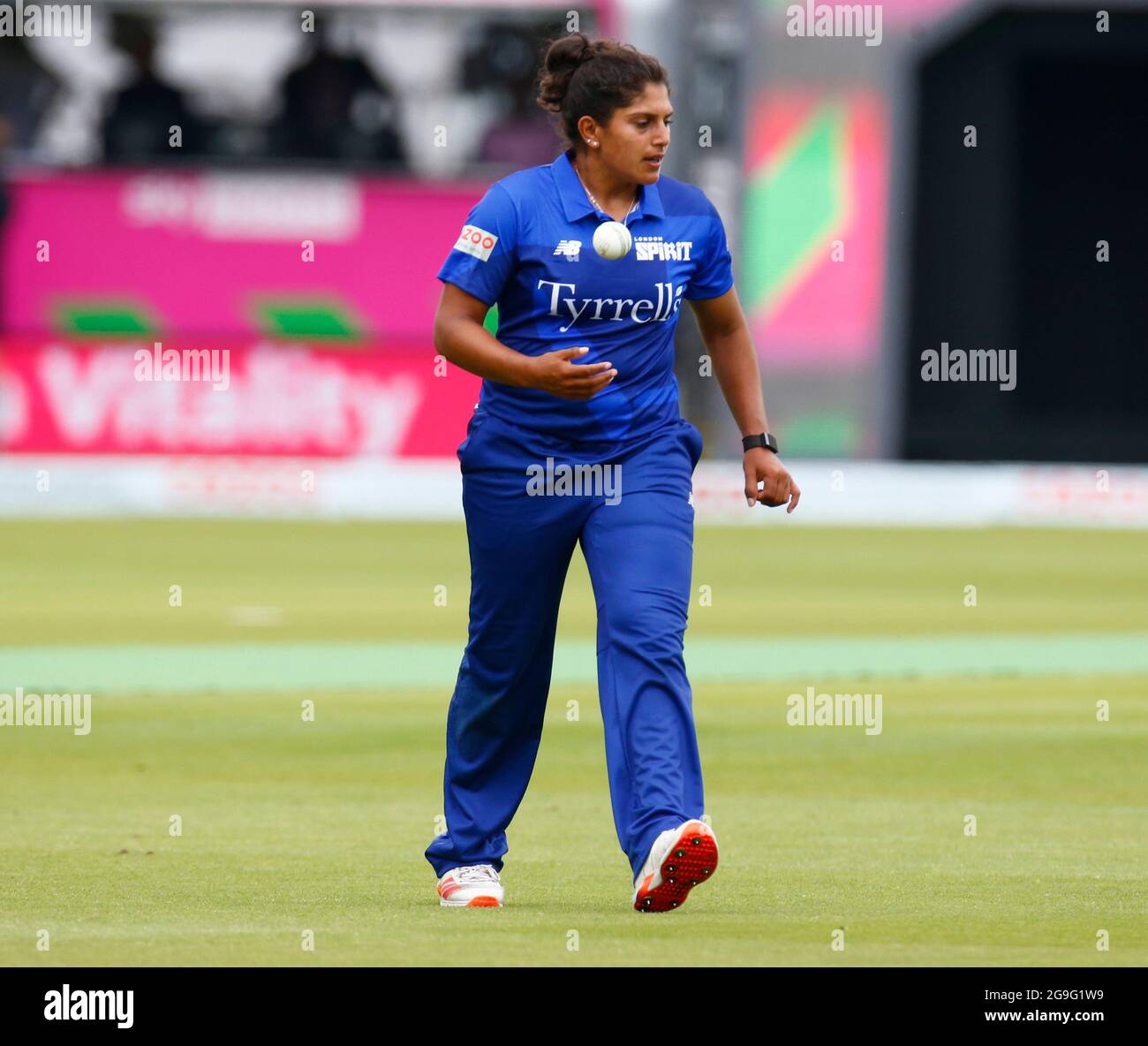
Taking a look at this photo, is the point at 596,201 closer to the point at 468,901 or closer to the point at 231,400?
the point at 468,901

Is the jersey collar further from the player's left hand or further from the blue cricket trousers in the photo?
the player's left hand

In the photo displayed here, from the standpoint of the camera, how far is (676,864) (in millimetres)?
6586

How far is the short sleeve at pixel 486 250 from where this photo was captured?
691 cm

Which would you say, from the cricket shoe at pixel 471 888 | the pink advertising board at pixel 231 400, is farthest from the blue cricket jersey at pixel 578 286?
the pink advertising board at pixel 231 400

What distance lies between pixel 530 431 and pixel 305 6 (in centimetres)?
2188

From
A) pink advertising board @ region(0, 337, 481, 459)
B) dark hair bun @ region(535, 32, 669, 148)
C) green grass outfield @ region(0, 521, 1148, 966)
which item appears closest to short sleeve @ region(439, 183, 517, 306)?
dark hair bun @ region(535, 32, 669, 148)

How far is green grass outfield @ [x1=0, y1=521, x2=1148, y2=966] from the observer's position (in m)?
6.53

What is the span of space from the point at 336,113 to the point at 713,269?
22447 millimetres

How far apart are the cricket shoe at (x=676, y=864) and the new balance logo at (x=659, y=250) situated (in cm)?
147

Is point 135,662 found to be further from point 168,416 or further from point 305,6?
point 305,6

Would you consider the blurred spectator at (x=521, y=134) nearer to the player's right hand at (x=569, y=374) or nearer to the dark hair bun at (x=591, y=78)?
the dark hair bun at (x=591, y=78)

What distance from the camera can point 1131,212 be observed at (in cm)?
3284

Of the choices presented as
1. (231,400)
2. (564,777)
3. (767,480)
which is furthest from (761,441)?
(231,400)
